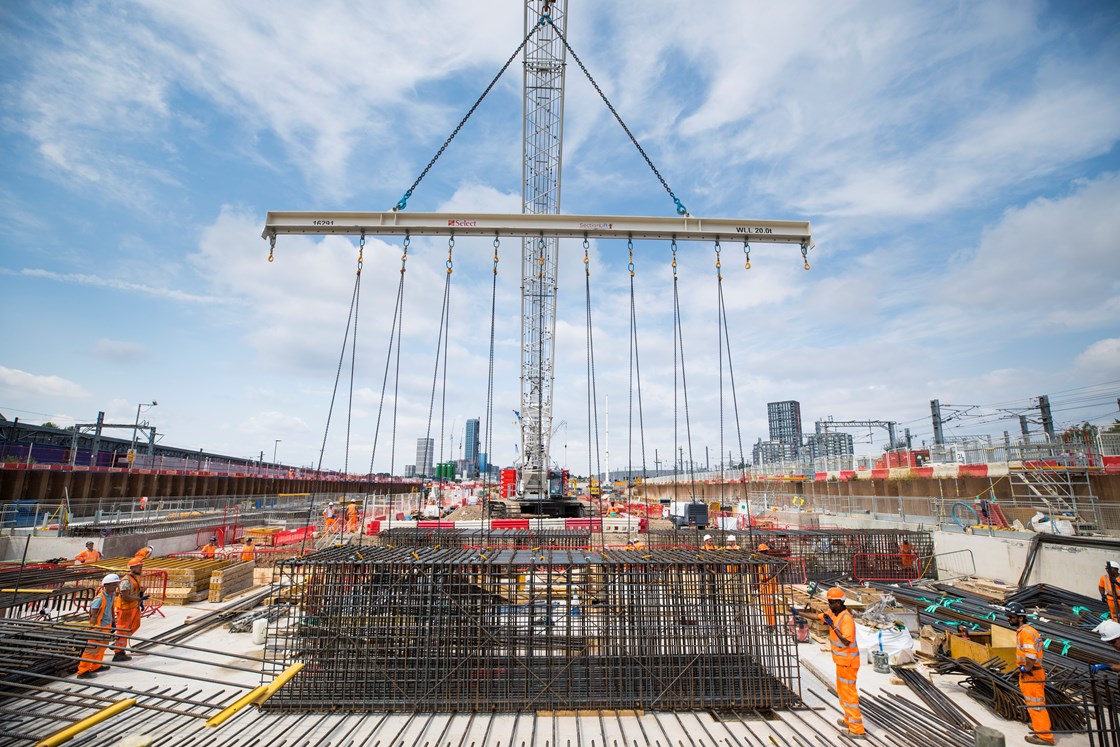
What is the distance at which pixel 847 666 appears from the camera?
774cm

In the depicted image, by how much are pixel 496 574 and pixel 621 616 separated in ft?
7.26

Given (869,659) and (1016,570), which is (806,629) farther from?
(1016,570)

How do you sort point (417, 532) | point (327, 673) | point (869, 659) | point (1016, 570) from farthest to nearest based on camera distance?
1. point (417, 532)
2. point (1016, 570)
3. point (869, 659)
4. point (327, 673)

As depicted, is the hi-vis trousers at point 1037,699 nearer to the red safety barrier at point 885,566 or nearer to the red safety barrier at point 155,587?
the red safety barrier at point 885,566

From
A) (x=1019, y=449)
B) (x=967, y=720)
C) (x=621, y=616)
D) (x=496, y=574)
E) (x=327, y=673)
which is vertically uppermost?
(x=1019, y=449)

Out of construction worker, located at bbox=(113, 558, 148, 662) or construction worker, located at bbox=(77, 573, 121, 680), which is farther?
construction worker, located at bbox=(113, 558, 148, 662)

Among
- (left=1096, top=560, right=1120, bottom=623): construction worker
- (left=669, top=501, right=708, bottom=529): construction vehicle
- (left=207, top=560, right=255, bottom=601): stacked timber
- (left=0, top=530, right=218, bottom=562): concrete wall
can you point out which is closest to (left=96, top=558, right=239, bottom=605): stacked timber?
(left=207, top=560, right=255, bottom=601): stacked timber

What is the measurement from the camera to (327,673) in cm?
853

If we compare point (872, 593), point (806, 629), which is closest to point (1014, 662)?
point (806, 629)

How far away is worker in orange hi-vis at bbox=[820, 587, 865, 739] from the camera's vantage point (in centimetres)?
762

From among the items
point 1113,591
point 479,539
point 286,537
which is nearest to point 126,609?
point 479,539

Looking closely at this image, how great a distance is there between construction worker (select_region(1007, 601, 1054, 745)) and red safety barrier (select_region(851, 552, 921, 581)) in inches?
464

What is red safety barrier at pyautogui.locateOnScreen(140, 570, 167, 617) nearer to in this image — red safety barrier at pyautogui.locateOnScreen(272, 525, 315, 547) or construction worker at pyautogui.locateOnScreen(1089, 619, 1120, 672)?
red safety barrier at pyautogui.locateOnScreen(272, 525, 315, 547)

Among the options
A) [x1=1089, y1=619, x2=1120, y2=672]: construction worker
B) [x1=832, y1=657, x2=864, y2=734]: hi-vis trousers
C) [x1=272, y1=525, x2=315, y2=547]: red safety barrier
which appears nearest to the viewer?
[x1=832, y1=657, x2=864, y2=734]: hi-vis trousers
